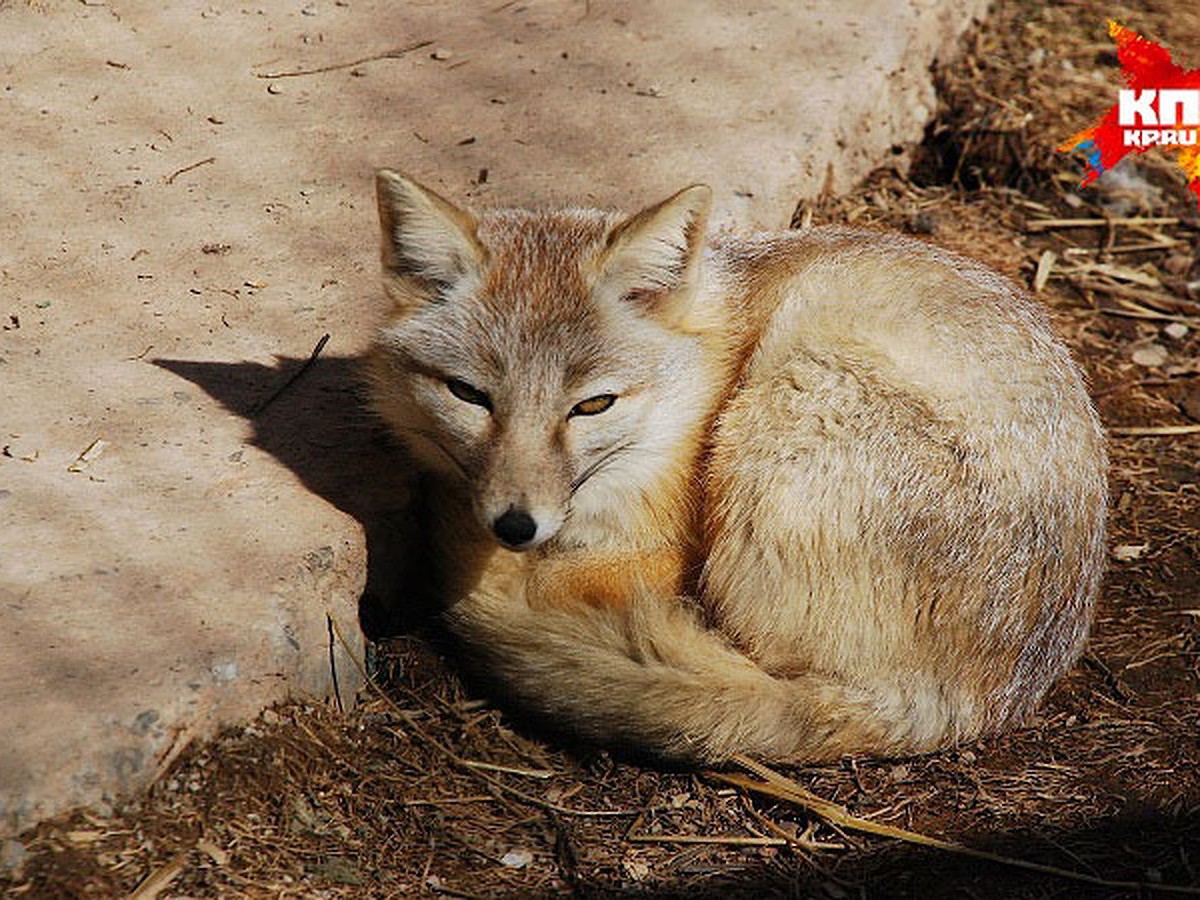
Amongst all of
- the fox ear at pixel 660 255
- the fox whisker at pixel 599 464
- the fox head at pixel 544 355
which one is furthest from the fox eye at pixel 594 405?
the fox ear at pixel 660 255

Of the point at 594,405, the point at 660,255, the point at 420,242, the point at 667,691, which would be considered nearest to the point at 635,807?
the point at 667,691

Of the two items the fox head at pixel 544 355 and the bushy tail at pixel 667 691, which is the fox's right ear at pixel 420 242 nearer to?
the fox head at pixel 544 355

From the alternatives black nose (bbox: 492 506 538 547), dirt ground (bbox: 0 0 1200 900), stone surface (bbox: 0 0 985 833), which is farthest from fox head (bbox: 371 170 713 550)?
dirt ground (bbox: 0 0 1200 900)

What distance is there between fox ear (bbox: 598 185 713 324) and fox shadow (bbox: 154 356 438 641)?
33.8 inches

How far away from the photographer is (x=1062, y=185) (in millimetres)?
6844

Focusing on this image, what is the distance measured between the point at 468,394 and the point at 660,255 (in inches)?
24.8

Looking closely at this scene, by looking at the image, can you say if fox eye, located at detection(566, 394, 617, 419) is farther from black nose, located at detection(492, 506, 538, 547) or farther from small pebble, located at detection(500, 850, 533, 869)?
small pebble, located at detection(500, 850, 533, 869)

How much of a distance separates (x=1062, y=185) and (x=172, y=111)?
406cm

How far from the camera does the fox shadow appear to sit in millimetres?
4000

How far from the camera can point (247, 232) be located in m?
4.92

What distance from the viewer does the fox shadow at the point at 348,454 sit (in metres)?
4.00

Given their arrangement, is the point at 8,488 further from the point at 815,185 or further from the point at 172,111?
the point at 815,185

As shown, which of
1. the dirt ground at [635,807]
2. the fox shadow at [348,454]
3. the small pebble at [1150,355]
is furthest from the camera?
the small pebble at [1150,355]

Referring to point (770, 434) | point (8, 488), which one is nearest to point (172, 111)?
point (8, 488)
